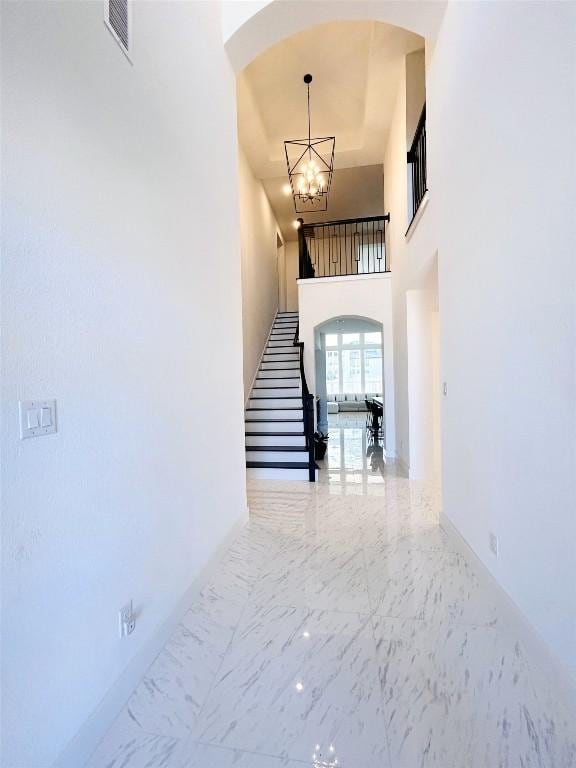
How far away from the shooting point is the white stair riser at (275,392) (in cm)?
629

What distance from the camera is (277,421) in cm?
546

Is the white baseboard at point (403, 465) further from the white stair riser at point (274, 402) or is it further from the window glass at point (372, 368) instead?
the window glass at point (372, 368)

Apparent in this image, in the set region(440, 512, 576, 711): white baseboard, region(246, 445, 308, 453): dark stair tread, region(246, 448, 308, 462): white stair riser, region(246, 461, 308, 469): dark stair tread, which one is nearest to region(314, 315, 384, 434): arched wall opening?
region(246, 445, 308, 453): dark stair tread

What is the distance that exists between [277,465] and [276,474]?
4.8 inches

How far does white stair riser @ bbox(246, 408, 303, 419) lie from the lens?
5.72 m

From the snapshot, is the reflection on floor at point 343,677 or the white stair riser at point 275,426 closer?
the reflection on floor at point 343,677

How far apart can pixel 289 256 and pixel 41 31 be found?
35.0ft

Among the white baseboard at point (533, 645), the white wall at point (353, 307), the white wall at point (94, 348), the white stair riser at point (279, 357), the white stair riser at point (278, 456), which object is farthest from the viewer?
the white stair riser at point (279, 357)

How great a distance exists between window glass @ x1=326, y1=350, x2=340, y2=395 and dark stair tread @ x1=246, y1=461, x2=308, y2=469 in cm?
1116

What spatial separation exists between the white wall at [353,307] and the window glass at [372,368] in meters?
9.30

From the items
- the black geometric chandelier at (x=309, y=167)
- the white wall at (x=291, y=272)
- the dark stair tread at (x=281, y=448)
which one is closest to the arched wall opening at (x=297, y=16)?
the black geometric chandelier at (x=309, y=167)

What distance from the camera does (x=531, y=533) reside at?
170cm

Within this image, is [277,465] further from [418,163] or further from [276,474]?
[418,163]

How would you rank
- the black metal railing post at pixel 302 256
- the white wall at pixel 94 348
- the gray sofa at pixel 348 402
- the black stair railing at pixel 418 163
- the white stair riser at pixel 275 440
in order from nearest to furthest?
1. the white wall at pixel 94 348
2. the black stair railing at pixel 418 163
3. the white stair riser at pixel 275 440
4. the black metal railing post at pixel 302 256
5. the gray sofa at pixel 348 402
